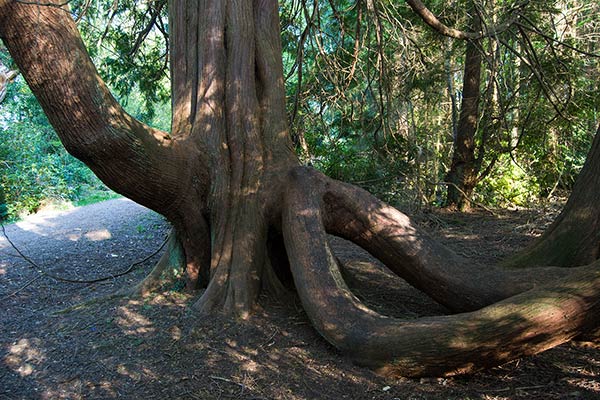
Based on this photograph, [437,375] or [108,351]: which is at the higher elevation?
[437,375]

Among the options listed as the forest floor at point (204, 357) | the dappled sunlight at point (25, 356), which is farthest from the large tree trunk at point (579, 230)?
the dappled sunlight at point (25, 356)

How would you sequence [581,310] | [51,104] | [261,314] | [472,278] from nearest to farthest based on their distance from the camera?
[581,310] → [51,104] → [472,278] → [261,314]

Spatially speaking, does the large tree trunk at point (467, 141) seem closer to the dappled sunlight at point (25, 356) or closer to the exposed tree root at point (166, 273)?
the exposed tree root at point (166, 273)

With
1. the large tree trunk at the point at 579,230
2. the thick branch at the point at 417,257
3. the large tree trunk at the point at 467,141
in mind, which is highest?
the large tree trunk at the point at 467,141

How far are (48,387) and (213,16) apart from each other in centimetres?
371

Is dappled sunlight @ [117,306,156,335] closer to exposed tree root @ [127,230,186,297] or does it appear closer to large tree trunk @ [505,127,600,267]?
exposed tree root @ [127,230,186,297]

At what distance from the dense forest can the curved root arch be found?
3.65 m

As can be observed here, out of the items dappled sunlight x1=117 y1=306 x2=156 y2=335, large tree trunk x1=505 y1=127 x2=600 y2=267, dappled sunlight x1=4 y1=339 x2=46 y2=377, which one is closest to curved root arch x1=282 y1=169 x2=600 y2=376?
large tree trunk x1=505 y1=127 x2=600 y2=267

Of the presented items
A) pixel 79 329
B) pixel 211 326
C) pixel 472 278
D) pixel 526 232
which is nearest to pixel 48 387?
pixel 79 329

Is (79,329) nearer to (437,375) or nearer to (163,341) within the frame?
(163,341)

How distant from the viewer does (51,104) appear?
345 centimetres

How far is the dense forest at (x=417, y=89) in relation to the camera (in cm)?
705

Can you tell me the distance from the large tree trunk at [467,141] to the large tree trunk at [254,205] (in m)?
5.08

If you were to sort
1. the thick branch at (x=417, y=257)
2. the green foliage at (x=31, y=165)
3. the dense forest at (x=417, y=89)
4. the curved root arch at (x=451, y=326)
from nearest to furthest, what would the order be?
the curved root arch at (x=451, y=326) < the thick branch at (x=417, y=257) < the dense forest at (x=417, y=89) < the green foliage at (x=31, y=165)
